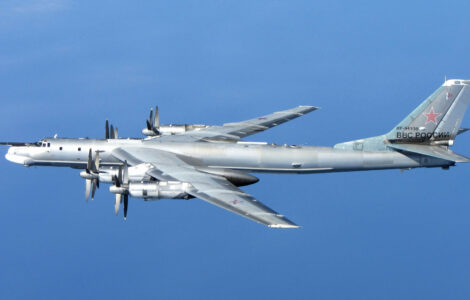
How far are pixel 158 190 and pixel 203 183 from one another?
10.5 feet

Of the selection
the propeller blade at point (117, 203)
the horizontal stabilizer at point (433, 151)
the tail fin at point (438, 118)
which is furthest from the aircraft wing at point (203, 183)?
the tail fin at point (438, 118)

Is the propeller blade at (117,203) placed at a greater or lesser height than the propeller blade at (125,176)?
lesser

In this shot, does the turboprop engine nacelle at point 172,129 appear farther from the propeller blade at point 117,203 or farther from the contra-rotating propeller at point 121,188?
the propeller blade at point 117,203

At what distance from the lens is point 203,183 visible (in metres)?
57.2

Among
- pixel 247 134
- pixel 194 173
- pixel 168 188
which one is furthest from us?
pixel 247 134

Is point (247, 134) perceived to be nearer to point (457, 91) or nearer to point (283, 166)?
point (283, 166)

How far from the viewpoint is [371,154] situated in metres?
61.3

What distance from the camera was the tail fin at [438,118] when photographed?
6006 cm

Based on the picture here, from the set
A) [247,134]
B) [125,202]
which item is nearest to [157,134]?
[247,134]

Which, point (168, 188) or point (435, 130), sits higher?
point (435, 130)

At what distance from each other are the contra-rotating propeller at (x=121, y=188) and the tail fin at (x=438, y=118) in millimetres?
17312

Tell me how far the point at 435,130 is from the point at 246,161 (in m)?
12.1

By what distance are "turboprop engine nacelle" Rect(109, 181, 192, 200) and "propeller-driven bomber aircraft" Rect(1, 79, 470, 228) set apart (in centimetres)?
190

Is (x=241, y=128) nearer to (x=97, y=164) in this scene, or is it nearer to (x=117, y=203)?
(x=97, y=164)
